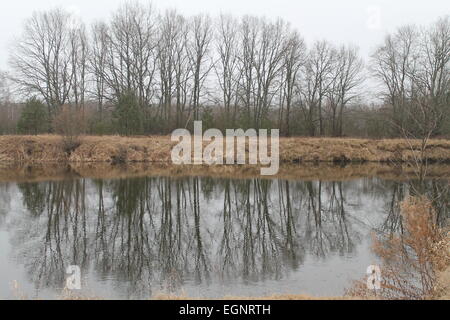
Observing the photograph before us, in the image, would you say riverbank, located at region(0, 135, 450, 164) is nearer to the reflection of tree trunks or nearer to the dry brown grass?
the reflection of tree trunks

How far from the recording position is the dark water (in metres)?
8.04

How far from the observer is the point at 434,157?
34406 mm

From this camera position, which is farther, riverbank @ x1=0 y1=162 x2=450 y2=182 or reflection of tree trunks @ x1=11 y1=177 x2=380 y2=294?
riverbank @ x1=0 y1=162 x2=450 y2=182

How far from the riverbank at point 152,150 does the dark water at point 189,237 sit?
1275 cm

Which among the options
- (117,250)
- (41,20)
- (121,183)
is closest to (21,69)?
(41,20)

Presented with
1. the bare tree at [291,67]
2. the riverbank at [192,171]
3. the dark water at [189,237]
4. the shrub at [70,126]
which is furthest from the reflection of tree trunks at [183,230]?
the bare tree at [291,67]

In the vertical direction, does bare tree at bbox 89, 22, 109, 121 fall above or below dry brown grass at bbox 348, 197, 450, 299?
above

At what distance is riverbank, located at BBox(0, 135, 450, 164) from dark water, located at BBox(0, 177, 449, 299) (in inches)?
502

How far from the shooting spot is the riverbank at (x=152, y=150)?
32.7 metres

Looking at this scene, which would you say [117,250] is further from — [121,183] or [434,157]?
[434,157]

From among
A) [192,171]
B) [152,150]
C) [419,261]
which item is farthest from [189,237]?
[152,150]

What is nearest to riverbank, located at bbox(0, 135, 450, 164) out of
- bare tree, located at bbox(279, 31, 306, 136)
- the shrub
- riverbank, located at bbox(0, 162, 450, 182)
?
the shrub

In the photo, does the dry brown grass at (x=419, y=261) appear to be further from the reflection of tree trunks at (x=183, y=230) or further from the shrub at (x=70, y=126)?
the shrub at (x=70, y=126)
